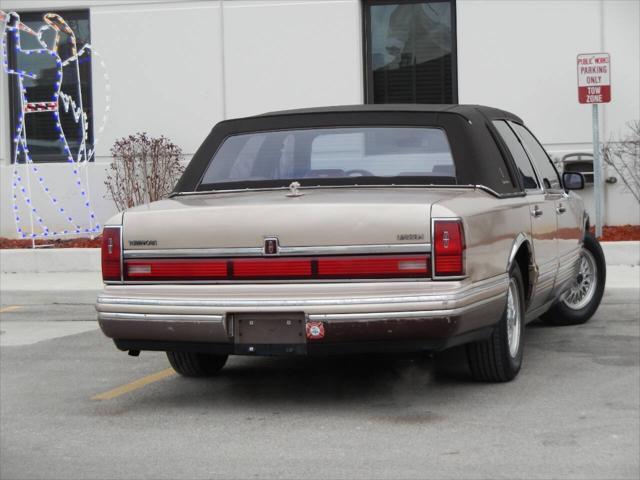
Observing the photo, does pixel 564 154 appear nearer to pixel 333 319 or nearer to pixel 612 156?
pixel 612 156

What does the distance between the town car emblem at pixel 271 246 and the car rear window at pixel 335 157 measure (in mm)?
854

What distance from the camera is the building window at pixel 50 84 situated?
17.0m

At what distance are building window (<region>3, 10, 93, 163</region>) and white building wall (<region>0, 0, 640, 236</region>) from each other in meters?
0.23

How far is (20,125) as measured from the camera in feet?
55.4

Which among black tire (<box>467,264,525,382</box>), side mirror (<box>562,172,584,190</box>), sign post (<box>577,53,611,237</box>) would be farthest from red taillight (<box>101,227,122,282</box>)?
sign post (<box>577,53,611,237</box>)

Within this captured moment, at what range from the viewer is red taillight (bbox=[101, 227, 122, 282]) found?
6.47m

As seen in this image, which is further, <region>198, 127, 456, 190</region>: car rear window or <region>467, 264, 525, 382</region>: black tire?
<region>198, 127, 456, 190</region>: car rear window

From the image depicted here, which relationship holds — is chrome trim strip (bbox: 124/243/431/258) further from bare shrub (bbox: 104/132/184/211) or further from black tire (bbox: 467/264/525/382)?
bare shrub (bbox: 104/132/184/211)

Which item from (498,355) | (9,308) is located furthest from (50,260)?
(498,355)

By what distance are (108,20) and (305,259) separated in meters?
11.4

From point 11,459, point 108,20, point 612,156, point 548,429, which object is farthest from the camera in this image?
point 108,20

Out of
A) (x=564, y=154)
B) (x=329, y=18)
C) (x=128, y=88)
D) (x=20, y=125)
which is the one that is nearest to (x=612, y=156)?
(x=564, y=154)

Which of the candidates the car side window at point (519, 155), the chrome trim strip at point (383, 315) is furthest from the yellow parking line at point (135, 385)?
the car side window at point (519, 155)

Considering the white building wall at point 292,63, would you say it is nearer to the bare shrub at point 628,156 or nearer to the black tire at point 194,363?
the bare shrub at point 628,156
